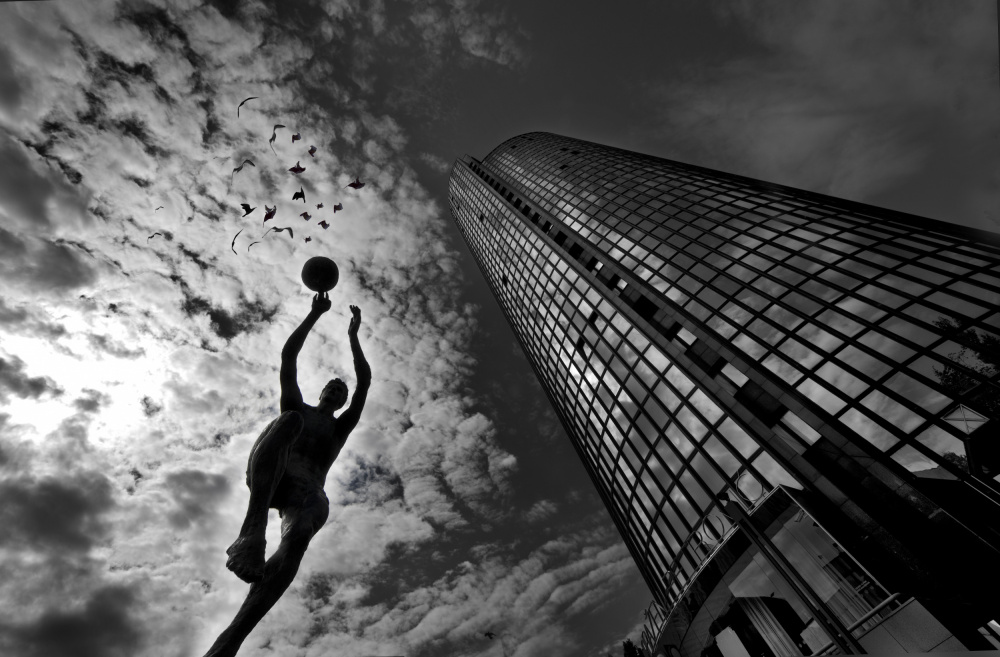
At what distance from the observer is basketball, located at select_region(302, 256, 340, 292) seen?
8258 mm

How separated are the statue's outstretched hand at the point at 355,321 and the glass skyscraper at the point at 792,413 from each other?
17029 millimetres

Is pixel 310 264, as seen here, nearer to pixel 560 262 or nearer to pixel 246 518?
pixel 246 518

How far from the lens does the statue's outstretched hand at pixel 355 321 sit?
885cm

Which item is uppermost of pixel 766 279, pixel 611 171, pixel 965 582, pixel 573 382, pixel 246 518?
pixel 611 171

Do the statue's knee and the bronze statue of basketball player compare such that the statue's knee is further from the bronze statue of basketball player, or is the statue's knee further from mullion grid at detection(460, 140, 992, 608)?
mullion grid at detection(460, 140, 992, 608)

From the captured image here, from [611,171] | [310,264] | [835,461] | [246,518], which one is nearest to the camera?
[246,518]

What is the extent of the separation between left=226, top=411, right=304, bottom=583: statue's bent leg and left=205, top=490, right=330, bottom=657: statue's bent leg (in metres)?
0.47

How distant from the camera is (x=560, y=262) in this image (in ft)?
146

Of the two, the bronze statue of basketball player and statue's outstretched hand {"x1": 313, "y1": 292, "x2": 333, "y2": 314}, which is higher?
statue's outstretched hand {"x1": 313, "y1": 292, "x2": 333, "y2": 314}

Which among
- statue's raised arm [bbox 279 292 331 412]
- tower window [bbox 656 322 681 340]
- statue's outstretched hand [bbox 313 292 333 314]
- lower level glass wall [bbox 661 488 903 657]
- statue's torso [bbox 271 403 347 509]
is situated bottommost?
lower level glass wall [bbox 661 488 903 657]

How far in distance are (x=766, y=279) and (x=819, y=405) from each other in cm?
884

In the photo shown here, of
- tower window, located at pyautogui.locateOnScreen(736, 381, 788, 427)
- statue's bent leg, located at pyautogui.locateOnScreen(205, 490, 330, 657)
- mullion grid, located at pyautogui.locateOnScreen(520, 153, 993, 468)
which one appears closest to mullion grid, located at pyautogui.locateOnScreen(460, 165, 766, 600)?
tower window, located at pyautogui.locateOnScreen(736, 381, 788, 427)

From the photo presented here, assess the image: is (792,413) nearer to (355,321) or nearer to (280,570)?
(355,321)

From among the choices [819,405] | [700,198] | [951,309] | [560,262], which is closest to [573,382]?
[560,262]
